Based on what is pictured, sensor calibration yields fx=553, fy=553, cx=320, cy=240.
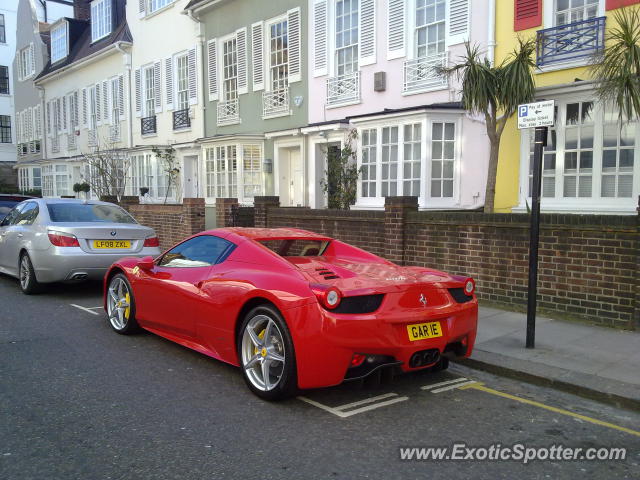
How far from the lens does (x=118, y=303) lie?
6.48 m

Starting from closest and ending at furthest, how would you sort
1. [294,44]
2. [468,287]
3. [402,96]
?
1. [468,287]
2. [402,96]
3. [294,44]

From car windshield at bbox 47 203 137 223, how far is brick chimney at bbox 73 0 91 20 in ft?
91.8

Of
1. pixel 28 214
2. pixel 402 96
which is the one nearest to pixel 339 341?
pixel 28 214

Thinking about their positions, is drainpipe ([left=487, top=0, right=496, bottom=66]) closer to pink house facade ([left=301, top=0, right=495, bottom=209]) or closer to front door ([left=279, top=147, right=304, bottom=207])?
pink house facade ([left=301, top=0, right=495, bottom=209])

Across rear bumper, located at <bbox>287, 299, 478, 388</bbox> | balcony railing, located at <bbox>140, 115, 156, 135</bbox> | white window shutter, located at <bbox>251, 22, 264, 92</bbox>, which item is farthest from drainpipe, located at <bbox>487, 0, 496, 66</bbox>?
balcony railing, located at <bbox>140, 115, 156, 135</bbox>

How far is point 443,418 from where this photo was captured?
410cm

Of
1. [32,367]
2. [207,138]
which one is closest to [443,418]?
[32,367]

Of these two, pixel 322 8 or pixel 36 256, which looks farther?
pixel 322 8

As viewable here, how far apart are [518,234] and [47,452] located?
20.3 feet

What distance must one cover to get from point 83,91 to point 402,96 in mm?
21502

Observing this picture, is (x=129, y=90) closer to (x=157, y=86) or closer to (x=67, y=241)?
(x=157, y=86)

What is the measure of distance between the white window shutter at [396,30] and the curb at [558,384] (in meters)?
9.54

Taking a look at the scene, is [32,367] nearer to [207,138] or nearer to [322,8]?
[322,8]

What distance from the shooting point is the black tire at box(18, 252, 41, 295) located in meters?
8.63
